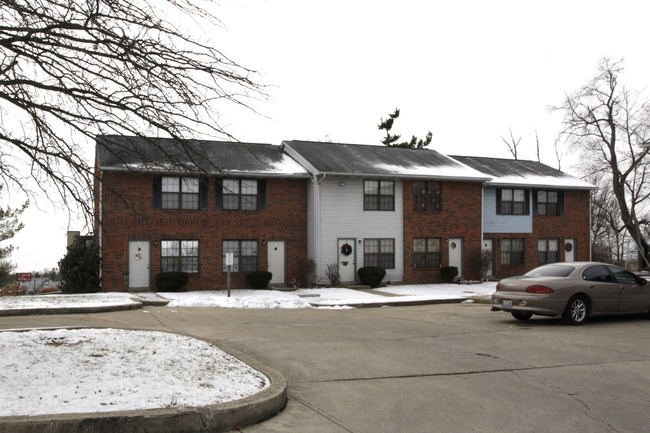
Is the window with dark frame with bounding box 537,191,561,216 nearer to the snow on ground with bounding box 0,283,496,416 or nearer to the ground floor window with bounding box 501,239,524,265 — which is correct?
the ground floor window with bounding box 501,239,524,265

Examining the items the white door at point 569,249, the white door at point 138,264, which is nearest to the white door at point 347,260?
the white door at point 138,264

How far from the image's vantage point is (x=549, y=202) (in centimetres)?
3259

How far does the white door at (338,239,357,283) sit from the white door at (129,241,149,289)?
8604 mm

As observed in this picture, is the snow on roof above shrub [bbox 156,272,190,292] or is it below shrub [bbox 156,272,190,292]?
above

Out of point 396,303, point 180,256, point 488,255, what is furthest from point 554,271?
point 180,256

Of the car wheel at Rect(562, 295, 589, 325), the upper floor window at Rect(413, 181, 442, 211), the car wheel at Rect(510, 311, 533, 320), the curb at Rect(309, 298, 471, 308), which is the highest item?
the upper floor window at Rect(413, 181, 442, 211)

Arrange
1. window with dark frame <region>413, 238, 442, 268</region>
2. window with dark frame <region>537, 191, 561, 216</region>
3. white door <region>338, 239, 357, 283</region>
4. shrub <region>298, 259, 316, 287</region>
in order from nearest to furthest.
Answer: shrub <region>298, 259, 316, 287</region>, white door <region>338, 239, 357, 283</region>, window with dark frame <region>413, 238, 442, 268</region>, window with dark frame <region>537, 191, 561, 216</region>

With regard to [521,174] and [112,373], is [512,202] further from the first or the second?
[112,373]

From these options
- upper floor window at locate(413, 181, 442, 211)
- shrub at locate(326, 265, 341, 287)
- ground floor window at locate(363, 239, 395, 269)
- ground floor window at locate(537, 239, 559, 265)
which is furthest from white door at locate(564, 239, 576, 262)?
shrub at locate(326, 265, 341, 287)

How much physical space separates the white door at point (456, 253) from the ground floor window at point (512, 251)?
3224 mm

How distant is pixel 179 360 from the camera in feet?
24.1

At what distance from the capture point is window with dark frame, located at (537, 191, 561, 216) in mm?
32312

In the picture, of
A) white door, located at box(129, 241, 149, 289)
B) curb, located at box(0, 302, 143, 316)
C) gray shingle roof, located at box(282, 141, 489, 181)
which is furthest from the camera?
gray shingle roof, located at box(282, 141, 489, 181)

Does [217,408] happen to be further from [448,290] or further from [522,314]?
[448,290]
